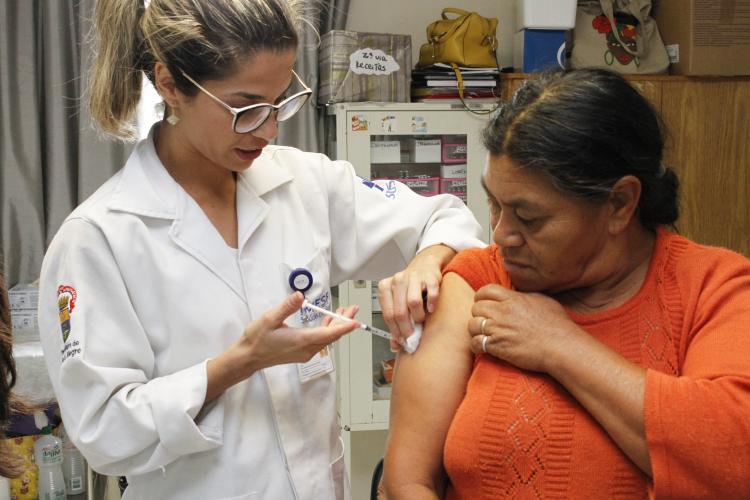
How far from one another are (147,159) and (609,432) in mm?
934

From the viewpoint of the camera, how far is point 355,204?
167 cm

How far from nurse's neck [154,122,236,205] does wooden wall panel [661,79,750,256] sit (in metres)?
2.30

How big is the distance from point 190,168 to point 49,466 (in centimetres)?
174

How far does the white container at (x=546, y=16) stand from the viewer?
128 inches

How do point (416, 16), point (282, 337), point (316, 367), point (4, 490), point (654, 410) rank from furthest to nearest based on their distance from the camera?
point (416, 16)
point (4, 490)
point (316, 367)
point (282, 337)
point (654, 410)

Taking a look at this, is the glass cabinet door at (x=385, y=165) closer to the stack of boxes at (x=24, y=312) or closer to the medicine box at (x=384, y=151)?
the medicine box at (x=384, y=151)

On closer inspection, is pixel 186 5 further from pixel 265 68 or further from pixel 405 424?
pixel 405 424

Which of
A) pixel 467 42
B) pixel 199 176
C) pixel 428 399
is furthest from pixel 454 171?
pixel 428 399

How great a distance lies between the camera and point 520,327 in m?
1.16

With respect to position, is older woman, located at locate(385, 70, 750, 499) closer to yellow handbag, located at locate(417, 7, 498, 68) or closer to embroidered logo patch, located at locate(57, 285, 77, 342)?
embroidered logo patch, located at locate(57, 285, 77, 342)

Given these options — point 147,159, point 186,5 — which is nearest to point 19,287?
point 147,159

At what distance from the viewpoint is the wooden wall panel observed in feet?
10.6

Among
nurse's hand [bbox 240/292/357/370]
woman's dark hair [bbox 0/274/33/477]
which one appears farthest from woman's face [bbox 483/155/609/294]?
woman's dark hair [bbox 0/274/33/477]

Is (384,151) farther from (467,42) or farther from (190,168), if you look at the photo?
(190,168)
